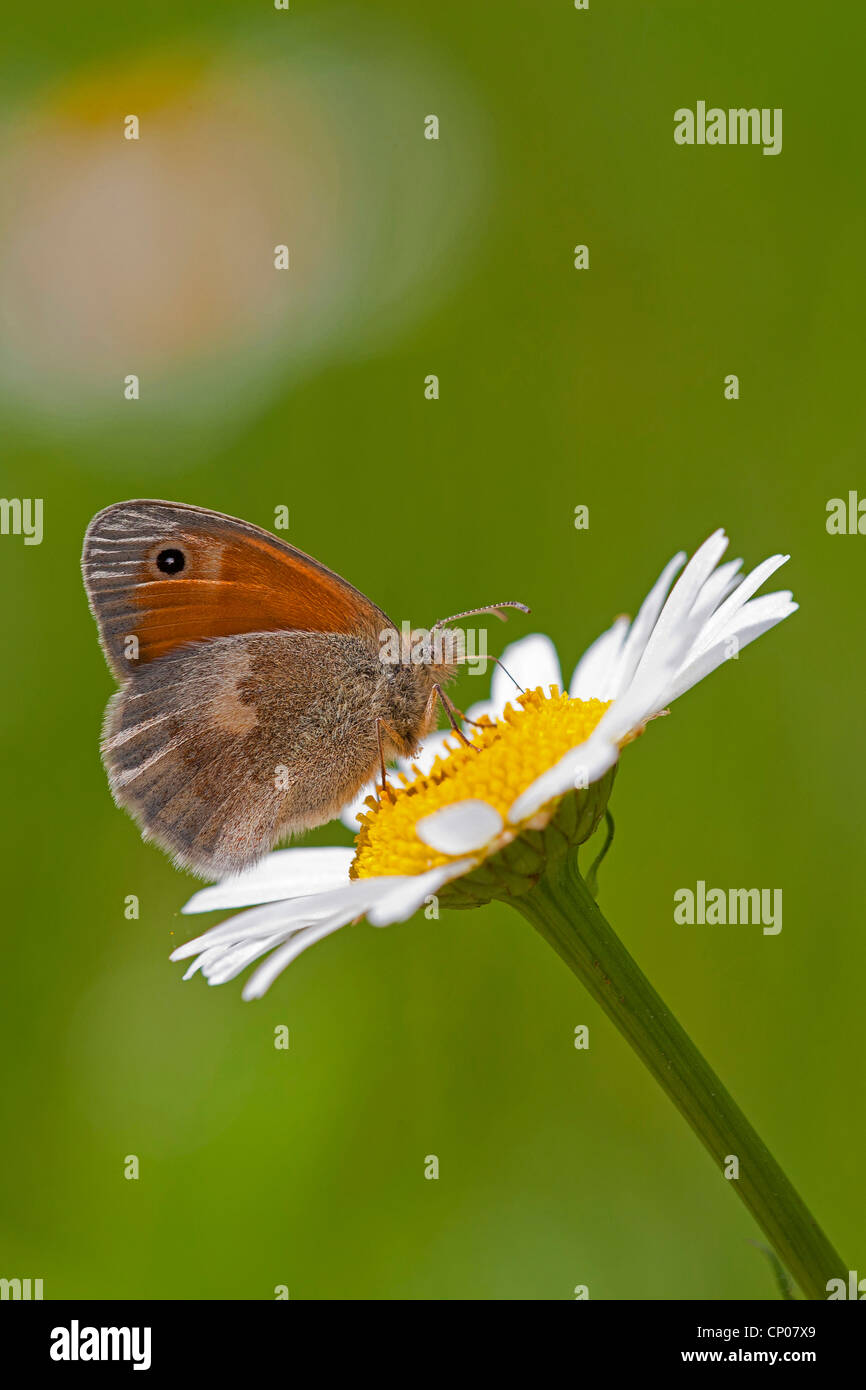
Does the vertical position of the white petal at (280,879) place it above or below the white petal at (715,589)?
below

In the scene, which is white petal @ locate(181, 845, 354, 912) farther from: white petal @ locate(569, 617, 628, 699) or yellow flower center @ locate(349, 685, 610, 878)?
white petal @ locate(569, 617, 628, 699)

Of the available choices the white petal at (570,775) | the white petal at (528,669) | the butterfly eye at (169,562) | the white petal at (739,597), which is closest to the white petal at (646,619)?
the white petal at (739,597)

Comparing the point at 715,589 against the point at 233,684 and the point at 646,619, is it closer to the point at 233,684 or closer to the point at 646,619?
the point at 646,619

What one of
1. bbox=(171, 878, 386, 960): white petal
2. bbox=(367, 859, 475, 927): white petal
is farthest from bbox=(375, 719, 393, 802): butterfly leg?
bbox=(367, 859, 475, 927): white petal

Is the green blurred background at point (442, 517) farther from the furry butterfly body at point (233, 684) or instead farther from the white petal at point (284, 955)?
the white petal at point (284, 955)

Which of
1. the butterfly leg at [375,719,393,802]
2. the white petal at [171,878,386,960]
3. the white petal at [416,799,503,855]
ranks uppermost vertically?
the butterfly leg at [375,719,393,802]

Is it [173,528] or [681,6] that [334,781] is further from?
[681,6]

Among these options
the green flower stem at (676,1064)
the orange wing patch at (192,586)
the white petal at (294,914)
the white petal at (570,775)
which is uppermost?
the orange wing patch at (192,586)

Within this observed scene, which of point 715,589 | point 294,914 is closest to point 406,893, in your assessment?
point 294,914
